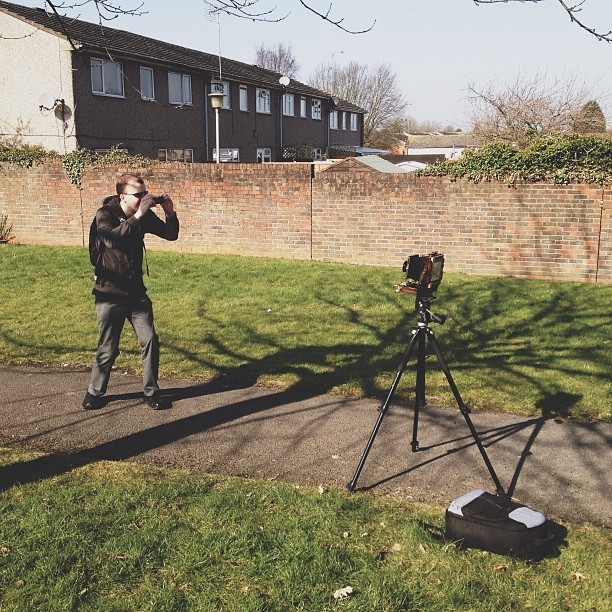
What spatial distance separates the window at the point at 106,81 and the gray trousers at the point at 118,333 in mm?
A: 17752

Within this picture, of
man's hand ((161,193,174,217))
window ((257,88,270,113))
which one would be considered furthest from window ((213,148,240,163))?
man's hand ((161,193,174,217))

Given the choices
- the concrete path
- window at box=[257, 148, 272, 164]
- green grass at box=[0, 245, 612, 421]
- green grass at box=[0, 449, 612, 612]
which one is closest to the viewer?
green grass at box=[0, 449, 612, 612]

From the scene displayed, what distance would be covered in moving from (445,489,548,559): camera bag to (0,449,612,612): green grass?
58mm

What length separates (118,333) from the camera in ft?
19.2

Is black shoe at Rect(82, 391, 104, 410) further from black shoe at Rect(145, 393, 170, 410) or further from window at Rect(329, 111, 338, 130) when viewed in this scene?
window at Rect(329, 111, 338, 130)

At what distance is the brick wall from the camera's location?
11781 mm

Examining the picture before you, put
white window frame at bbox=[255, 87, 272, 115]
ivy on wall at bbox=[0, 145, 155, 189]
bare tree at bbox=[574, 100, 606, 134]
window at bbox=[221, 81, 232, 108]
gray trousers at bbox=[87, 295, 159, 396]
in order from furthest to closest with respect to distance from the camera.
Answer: white window frame at bbox=[255, 87, 272, 115], window at bbox=[221, 81, 232, 108], bare tree at bbox=[574, 100, 606, 134], ivy on wall at bbox=[0, 145, 155, 189], gray trousers at bbox=[87, 295, 159, 396]

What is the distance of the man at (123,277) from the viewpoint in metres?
5.50

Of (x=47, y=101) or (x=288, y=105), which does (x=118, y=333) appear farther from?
(x=288, y=105)

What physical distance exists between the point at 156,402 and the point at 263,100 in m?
28.8

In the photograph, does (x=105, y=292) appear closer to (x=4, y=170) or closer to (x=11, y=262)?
(x=11, y=262)

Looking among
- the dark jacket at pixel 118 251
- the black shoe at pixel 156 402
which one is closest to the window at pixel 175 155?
the dark jacket at pixel 118 251

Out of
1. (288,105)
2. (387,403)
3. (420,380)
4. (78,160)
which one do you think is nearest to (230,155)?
(288,105)

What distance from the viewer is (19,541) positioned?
12.1 feet
